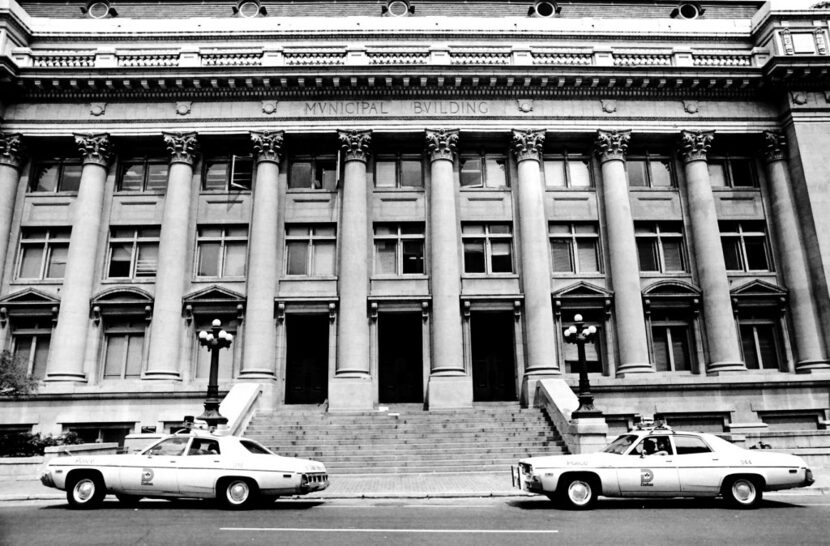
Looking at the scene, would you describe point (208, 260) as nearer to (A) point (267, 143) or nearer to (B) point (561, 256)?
(A) point (267, 143)

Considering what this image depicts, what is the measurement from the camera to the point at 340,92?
2733 cm

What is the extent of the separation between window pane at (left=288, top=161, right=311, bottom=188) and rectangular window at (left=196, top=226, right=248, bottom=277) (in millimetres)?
3025

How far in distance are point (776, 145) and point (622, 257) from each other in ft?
30.2

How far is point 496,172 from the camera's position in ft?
92.7

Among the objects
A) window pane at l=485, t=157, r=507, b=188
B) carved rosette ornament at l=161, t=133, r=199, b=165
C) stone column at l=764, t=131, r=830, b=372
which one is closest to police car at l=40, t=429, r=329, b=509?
carved rosette ornament at l=161, t=133, r=199, b=165

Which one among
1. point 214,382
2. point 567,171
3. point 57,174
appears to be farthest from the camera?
point 567,171

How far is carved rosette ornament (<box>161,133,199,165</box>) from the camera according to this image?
26812 mm

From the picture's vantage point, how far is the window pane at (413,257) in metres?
26.9

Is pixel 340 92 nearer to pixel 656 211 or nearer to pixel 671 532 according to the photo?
pixel 656 211

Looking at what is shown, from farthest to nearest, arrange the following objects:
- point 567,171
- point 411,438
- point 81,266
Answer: point 567,171
point 81,266
point 411,438

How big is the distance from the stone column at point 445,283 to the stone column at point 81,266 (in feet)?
47.1

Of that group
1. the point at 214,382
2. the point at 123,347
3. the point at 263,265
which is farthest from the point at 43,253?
the point at 214,382

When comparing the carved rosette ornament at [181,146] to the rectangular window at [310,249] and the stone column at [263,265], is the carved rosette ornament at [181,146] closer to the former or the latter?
the stone column at [263,265]

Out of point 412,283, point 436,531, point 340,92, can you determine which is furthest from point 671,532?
point 340,92
